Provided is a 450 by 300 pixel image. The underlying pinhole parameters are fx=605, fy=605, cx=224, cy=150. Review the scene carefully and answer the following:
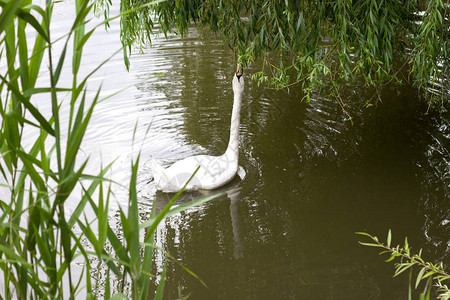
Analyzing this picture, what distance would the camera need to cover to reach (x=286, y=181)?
239 inches

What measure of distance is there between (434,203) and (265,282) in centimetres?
203

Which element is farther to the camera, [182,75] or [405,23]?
[182,75]

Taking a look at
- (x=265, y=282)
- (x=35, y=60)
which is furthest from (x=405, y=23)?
(x=35, y=60)

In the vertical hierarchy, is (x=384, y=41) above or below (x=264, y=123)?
above

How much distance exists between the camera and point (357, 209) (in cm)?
562

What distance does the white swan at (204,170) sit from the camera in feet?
18.6

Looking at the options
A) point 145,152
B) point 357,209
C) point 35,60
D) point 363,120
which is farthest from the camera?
point 363,120

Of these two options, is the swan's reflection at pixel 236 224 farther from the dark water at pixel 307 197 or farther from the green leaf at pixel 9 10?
the green leaf at pixel 9 10

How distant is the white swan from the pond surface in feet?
0.45

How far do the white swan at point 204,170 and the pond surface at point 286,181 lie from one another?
0.14 meters

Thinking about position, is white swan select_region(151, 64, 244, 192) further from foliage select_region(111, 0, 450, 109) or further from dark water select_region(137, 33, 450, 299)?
foliage select_region(111, 0, 450, 109)

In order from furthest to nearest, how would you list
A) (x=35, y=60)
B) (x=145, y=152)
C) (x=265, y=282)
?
1. (x=145, y=152)
2. (x=265, y=282)
3. (x=35, y=60)

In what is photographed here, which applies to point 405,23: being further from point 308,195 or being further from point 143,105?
point 143,105

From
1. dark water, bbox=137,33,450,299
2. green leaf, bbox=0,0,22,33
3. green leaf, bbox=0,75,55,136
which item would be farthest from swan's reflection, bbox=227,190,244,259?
green leaf, bbox=0,0,22,33
